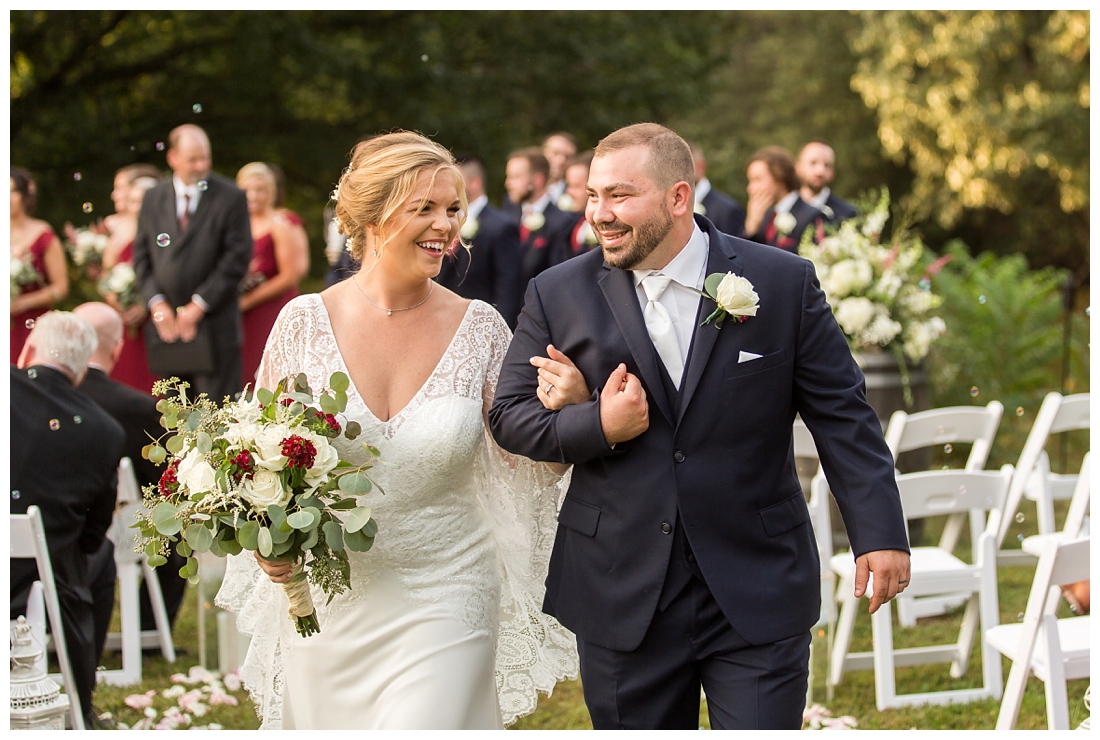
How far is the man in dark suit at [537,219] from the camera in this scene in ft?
32.0

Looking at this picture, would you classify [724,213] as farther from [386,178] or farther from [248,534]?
[248,534]

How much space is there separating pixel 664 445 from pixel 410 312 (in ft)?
3.31

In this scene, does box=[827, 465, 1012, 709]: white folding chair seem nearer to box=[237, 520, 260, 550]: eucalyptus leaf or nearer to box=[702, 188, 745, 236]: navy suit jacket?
box=[237, 520, 260, 550]: eucalyptus leaf

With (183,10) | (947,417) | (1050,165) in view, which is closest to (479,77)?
(183,10)

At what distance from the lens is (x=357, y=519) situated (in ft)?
10.2

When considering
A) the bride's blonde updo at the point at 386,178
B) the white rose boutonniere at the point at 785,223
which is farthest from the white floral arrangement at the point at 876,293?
the bride's blonde updo at the point at 386,178

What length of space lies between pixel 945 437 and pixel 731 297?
11.8 feet

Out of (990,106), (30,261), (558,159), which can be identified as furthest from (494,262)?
(990,106)

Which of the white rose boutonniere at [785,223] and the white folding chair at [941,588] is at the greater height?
the white rose boutonniere at [785,223]

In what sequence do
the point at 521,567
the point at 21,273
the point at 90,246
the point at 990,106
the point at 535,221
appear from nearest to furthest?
the point at 521,567 < the point at 21,273 < the point at 535,221 < the point at 90,246 < the point at 990,106

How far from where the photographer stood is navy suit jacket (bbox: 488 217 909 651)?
10.1ft

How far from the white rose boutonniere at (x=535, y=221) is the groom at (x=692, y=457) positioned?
21.5ft

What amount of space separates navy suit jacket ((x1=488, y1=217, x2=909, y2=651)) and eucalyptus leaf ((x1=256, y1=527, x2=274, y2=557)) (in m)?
0.68

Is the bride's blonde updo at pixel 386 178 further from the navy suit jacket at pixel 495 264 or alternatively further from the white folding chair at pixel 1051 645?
the navy suit jacket at pixel 495 264
